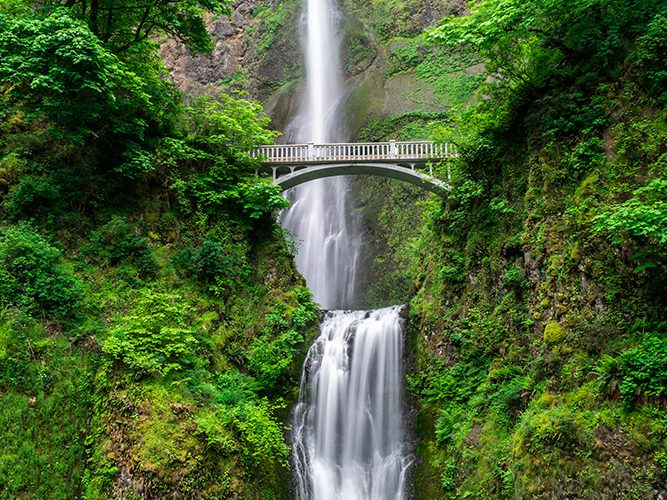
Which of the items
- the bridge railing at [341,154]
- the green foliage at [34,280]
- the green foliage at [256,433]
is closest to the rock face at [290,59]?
the bridge railing at [341,154]

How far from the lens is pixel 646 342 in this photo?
601 cm

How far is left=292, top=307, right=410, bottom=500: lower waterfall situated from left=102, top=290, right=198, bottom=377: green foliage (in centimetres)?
365

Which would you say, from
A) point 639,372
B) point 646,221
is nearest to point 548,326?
point 639,372

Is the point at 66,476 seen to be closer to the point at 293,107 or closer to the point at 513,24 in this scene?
the point at 513,24

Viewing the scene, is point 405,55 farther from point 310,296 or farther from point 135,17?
point 310,296

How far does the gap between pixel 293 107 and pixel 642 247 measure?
24868 millimetres

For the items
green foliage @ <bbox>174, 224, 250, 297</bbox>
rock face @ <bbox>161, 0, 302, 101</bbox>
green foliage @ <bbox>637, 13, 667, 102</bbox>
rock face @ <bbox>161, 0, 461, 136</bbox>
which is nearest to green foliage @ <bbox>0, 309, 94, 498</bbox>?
green foliage @ <bbox>174, 224, 250, 297</bbox>

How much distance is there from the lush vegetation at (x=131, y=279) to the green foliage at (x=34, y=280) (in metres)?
0.04

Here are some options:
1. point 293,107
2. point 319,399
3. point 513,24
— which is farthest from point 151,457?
point 293,107

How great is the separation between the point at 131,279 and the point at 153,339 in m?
2.09

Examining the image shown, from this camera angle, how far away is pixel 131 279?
35.2 feet

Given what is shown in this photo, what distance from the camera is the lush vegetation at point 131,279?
26.5 feet

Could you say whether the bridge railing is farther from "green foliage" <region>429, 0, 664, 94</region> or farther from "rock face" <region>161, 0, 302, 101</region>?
"rock face" <region>161, 0, 302, 101</region>

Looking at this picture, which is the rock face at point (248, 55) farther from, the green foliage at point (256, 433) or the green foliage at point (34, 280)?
the green foliage at point (256, 433)
